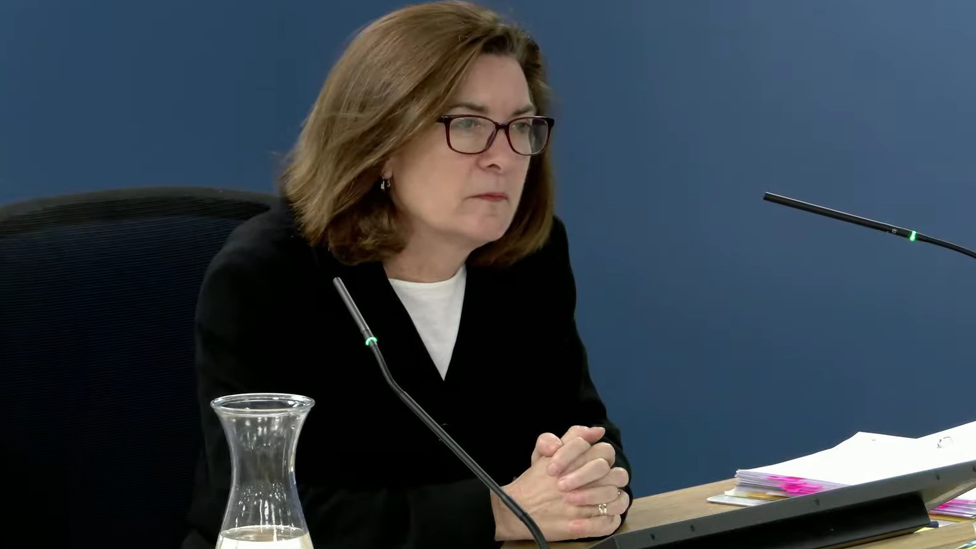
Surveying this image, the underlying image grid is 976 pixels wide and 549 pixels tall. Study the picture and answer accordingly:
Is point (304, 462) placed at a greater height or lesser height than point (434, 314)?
lesser

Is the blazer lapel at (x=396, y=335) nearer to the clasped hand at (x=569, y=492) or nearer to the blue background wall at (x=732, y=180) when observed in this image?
the clasped hand at (x=569, y=492)

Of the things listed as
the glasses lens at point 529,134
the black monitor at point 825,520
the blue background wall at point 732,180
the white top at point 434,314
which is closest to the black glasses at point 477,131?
the glasses lens at point 529,134

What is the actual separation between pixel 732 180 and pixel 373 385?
1471 millimetres

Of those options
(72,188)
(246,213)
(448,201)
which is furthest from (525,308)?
(72,188)

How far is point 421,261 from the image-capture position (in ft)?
5.23

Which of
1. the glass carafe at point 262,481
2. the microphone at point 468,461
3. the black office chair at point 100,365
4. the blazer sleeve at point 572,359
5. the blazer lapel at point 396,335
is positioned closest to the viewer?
the glass carafe at point 262,481

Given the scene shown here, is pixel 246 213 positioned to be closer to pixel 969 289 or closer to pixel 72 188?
pixel 72 188

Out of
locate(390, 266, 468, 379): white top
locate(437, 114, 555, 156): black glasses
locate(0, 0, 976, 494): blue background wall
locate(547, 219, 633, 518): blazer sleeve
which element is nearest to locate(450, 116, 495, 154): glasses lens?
locate(437, 114, 555, 156): black glasses

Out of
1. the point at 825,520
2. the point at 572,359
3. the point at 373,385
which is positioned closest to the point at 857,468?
the point at 825,520

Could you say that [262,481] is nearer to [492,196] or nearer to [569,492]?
[569,492]

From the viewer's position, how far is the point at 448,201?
150cm

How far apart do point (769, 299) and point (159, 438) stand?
1653mm

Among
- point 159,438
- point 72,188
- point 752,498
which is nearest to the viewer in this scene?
point 752,498

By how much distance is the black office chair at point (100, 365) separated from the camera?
1.37 m
